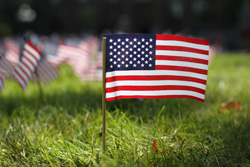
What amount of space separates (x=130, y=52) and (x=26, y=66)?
6.05 ft

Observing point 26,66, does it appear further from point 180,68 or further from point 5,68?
point 180,68

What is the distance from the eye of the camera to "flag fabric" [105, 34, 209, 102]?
246cm

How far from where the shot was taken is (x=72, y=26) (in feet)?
144

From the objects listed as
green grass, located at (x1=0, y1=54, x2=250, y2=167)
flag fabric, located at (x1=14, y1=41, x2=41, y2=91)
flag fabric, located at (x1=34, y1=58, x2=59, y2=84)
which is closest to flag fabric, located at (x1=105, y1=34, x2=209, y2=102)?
green grass, located at (x1=0, y1=54, x2=250, y2=167)

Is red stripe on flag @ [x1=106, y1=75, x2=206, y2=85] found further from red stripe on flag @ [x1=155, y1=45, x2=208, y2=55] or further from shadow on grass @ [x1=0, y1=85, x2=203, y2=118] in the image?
shadow on grass @ [x1=0, y1=85, x2=203, y2=118]

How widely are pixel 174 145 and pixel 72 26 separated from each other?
4292 cm

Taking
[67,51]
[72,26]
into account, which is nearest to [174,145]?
[67,51]

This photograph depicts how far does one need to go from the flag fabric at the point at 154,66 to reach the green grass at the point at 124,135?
0.44 meters

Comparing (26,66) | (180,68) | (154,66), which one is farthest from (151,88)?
(26,66)

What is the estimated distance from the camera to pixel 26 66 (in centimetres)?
374

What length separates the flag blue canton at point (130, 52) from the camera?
7.92ft

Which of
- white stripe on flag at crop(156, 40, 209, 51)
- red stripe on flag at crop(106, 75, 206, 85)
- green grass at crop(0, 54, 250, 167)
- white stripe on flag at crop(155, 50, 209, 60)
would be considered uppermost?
white stripe on flag at crop(156, 40, 209, 51)

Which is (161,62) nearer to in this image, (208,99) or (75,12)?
(208,99)

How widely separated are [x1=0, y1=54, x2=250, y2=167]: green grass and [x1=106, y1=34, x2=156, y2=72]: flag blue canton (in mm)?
595
